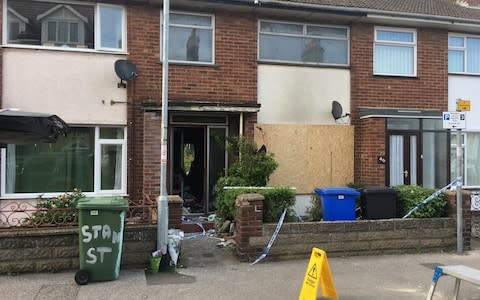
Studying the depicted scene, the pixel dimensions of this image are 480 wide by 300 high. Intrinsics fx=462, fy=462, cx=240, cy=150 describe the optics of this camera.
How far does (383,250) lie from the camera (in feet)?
26.6

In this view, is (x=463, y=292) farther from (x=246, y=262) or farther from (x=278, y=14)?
(x=278, y=14)

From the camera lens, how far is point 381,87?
39.0ft

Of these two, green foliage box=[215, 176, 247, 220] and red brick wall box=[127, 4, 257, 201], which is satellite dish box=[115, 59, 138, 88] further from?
green foliage box=[215, 176, 247, 220]

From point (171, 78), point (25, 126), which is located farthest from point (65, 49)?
point (25, 126)

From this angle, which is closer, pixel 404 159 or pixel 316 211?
pixel 316 211

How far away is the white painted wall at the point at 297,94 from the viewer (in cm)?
1116

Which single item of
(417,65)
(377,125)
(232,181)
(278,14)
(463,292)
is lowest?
(463,292)

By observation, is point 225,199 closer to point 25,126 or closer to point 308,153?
point 308,153

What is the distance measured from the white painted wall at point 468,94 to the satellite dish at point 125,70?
829 centimetres

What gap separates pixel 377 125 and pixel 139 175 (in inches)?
226

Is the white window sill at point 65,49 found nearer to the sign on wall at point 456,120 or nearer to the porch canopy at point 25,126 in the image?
the porch canopy at point 25,126

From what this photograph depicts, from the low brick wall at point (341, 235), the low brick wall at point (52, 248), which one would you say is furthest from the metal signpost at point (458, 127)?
the low brick wall at point (52, 248)

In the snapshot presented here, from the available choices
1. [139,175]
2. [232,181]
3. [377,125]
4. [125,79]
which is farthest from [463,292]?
[125,79]

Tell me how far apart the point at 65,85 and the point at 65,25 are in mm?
1352
